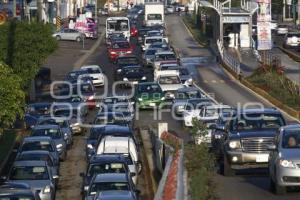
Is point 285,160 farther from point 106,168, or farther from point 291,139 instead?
point 106,168

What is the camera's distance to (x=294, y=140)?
2192cm

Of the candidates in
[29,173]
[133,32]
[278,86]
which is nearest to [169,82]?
[278,86]

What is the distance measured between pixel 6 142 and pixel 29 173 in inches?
530

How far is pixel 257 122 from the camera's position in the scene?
26953 mm

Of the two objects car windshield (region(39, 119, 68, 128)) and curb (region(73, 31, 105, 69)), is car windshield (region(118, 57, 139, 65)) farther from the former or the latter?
car windshield (region(39, 119, 68, 128))

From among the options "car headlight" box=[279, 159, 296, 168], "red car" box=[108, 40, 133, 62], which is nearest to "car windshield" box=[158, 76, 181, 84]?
"red car" box=[108, 40, 133, 62]

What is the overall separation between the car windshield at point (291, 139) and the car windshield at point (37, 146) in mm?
14832

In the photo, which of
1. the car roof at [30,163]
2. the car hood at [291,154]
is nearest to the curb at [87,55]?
the car roof at [30,163]

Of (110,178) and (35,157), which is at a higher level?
(110,178)

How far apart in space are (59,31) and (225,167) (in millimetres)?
72220

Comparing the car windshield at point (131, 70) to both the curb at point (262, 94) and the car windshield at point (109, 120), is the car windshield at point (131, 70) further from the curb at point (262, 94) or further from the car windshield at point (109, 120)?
the car windshield at point (109, 120)

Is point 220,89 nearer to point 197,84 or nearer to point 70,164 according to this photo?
point 197,84

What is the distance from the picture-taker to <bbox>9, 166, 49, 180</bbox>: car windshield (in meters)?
30.1

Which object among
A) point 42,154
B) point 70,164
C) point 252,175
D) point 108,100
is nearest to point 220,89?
point 108,100
